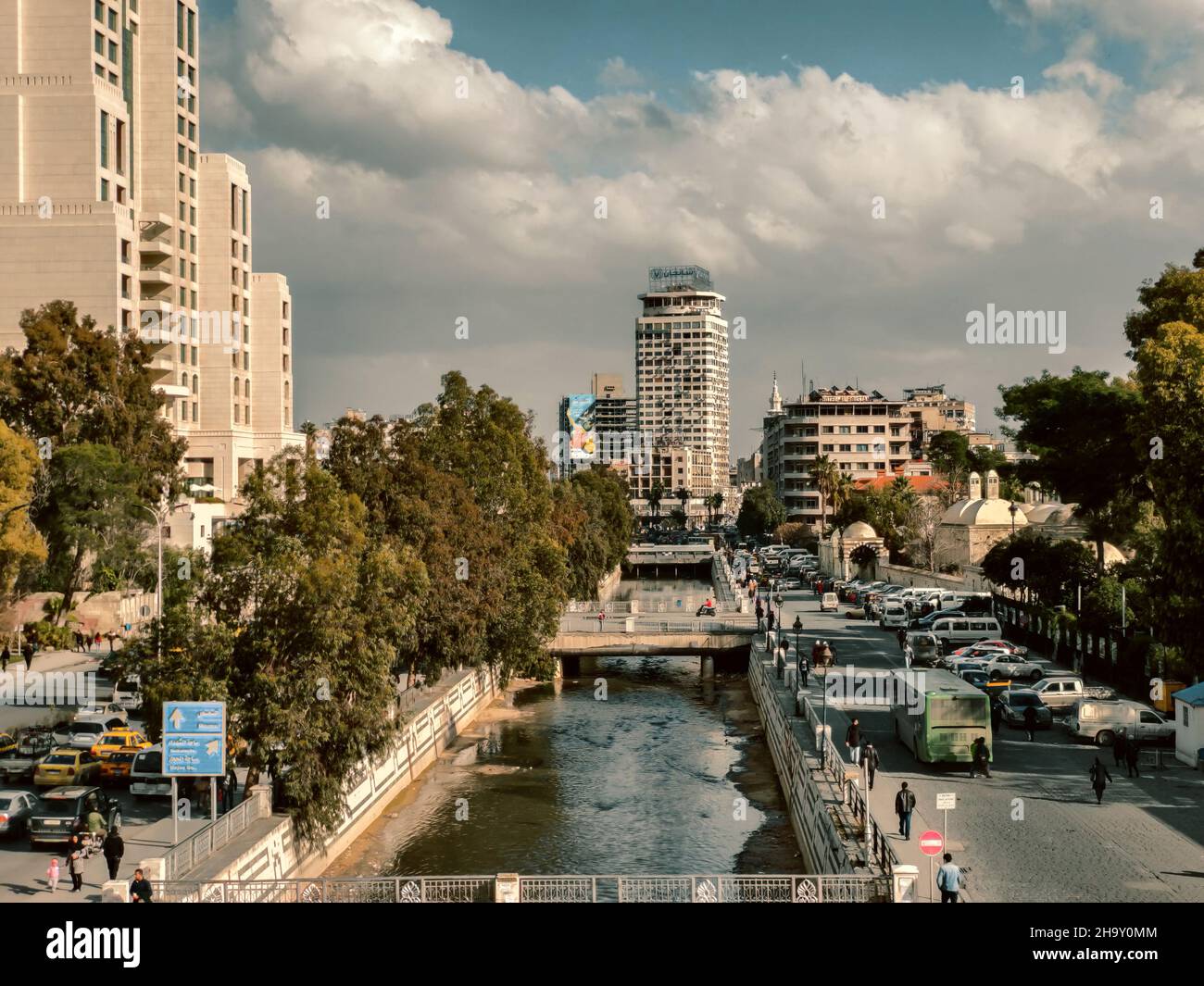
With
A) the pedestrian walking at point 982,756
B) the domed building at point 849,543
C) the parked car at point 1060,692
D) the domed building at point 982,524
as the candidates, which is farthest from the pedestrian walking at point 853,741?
the domed building at point 849,543

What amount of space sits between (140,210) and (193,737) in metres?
59.9

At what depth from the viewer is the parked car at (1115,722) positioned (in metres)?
37.0

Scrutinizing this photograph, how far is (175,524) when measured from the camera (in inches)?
2635

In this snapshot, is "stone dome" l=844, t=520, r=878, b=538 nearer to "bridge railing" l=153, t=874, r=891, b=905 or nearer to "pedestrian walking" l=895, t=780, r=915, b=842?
"pedestrian walking" l=895, t=780, r=915, b=842

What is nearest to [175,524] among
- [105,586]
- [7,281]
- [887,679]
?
[105,586]

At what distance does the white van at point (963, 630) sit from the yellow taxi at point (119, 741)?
37293 mm

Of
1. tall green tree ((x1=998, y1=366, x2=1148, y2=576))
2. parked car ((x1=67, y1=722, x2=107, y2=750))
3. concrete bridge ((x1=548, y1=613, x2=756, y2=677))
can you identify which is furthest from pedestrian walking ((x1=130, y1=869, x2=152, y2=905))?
concrete bridge ((x1=548, y1=613, x2=756, y2=677))

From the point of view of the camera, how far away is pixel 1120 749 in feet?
112

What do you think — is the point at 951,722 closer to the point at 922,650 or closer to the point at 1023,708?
the point at 1023,708

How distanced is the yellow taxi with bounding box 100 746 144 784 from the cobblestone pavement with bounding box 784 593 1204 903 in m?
20.2

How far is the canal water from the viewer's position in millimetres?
33281
